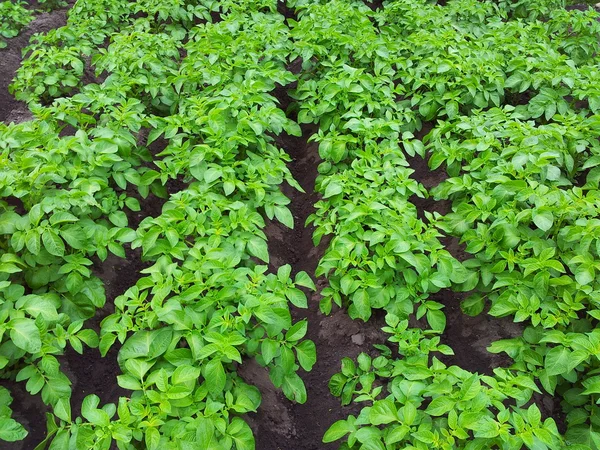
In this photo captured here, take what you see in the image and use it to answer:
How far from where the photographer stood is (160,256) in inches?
121

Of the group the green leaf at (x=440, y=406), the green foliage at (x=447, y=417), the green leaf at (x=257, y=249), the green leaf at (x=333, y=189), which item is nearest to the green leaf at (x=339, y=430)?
the green foliage at (x=447, y=417)

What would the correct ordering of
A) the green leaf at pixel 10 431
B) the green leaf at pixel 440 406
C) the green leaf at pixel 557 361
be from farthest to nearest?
1. the green leaf at pixel 557 361
2. the green leaf at pixel 440 406
3. the green leaf at pixel 10 431

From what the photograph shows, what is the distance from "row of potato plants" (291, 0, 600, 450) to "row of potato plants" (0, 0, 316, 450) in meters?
0.43

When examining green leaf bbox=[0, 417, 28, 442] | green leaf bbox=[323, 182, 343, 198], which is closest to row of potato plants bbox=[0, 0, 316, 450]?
green leaf bbox=[0, 417, 28, 442]

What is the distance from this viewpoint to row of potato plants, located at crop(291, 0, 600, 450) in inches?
91.9

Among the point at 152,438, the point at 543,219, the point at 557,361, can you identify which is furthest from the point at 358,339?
the point at 152,438

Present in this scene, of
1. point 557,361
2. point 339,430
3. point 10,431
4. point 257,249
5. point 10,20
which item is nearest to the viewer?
point 10,431

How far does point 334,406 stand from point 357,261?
91 cm

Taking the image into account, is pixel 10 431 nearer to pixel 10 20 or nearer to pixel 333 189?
pixel 333 189

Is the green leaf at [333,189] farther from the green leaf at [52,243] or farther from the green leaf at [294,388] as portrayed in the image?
the green leaf at [52,243]

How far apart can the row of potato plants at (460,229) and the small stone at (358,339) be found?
0.21 m

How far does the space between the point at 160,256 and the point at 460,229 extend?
199 centimetres

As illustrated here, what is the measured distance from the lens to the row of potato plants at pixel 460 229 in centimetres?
233

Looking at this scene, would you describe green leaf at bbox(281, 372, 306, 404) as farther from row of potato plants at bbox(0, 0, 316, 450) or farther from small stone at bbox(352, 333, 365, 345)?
small stone at bbox(352, 333, 365, 345)
